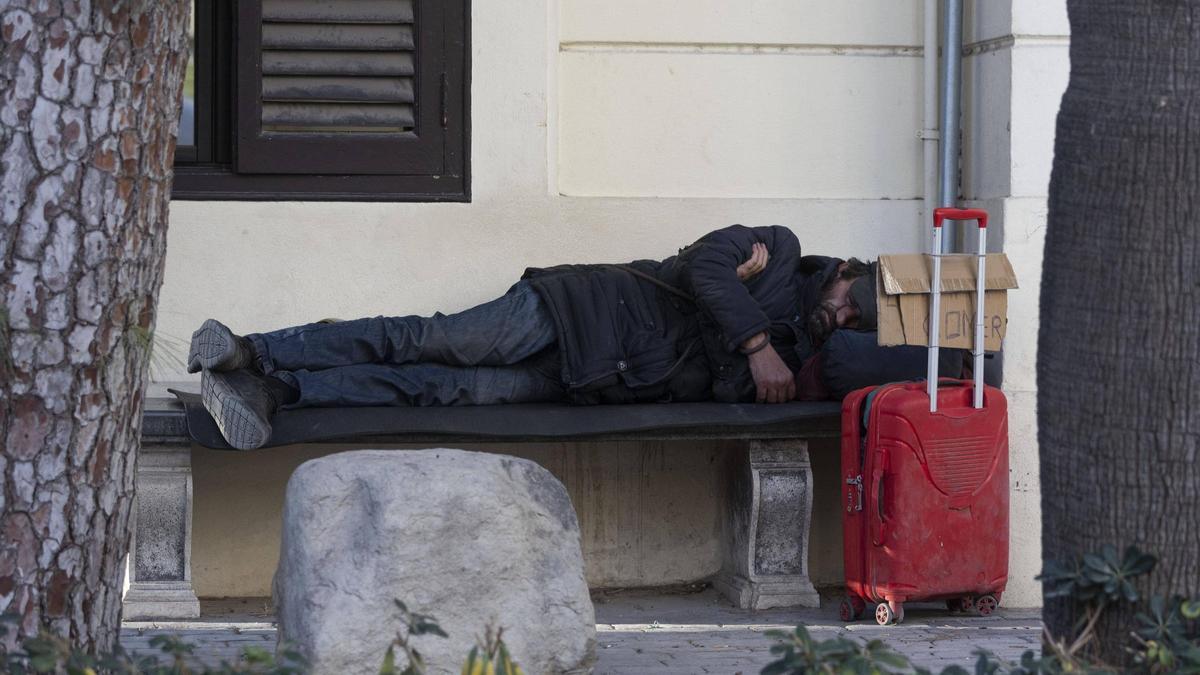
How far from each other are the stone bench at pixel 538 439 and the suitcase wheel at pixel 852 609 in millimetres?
243

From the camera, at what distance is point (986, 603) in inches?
203

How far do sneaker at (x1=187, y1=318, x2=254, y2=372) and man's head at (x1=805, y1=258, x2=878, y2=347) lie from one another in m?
2.01

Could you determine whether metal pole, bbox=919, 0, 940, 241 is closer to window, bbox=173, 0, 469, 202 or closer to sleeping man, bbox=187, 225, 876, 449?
sleeping man, bbox=187, 225, 876, 449

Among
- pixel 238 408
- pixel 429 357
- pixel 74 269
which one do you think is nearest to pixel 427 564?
pixel 74 269

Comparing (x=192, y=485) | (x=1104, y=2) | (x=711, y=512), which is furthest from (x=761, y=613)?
(x=1104, y=2)

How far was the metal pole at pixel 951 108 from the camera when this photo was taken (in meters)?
5.68

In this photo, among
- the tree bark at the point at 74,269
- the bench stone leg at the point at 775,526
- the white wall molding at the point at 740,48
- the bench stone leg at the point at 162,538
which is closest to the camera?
the tree bark at the point at 74,269

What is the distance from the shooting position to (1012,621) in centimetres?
512

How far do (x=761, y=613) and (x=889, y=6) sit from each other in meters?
2.40

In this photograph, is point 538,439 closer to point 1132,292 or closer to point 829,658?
point 829,658

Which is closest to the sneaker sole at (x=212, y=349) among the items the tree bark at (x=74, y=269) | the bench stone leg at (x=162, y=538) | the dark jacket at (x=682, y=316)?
the bench stone leg at (x=162, y=538)

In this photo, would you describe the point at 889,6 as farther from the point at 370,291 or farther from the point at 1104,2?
the point at 1104,2

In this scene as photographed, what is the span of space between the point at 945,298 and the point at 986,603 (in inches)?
42.2

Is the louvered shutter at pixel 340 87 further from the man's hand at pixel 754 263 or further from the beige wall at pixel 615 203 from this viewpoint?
the man's hand at pixel 754 263
